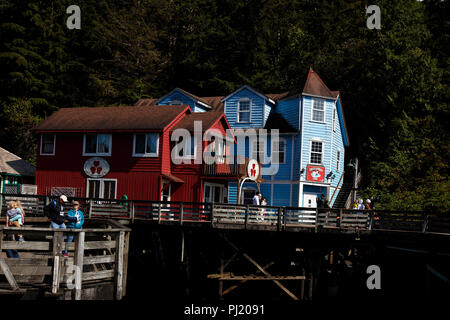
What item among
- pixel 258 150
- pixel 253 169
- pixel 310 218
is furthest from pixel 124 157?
pixel 310 218

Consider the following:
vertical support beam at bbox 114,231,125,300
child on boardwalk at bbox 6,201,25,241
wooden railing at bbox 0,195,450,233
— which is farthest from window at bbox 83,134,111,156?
vertical support beam at bbox 114,231,125,300

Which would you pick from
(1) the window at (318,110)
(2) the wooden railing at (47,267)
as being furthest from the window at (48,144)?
(2) the wooden railing at (47,267)

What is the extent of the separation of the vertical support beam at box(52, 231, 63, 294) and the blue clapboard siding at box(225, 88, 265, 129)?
28.1m

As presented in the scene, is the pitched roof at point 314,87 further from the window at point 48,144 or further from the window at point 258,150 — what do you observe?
the window at point 48,144

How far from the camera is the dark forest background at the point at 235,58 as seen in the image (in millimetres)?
42375

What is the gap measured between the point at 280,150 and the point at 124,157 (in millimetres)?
12185

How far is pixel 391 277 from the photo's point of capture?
2170 cm

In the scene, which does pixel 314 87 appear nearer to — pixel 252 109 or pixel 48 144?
pixel 252 109

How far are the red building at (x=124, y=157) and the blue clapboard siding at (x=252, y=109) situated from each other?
635 cm

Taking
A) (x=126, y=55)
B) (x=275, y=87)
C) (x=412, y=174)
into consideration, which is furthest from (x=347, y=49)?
(x=126, y=55)

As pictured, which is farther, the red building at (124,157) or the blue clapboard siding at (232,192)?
the blue clapboard siding at (232,192)

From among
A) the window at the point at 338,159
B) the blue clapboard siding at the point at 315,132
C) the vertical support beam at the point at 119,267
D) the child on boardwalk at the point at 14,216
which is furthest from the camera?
the window at the point at 338,159
